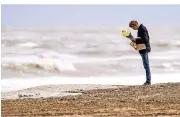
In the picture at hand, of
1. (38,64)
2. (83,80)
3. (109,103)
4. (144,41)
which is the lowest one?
(109,103)

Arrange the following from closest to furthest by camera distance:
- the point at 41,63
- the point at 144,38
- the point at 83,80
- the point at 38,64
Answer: the point at 144,38, the point at 83,80, the point at 38,64, the point at 41,63

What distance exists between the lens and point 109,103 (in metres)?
11.4

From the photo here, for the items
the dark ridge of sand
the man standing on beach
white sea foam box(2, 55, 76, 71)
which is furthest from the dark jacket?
white sea foam box(2, 55, 76, 71)

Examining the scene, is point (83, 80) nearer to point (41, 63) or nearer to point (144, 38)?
point (144, 38)

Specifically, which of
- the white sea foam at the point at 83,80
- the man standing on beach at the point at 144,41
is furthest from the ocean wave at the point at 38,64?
the man standing on beach at the point at 144,41

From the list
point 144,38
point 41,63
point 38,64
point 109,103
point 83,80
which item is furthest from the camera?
point 41,63

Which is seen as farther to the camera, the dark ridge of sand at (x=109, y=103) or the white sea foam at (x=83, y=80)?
the white sea foam at (x=83, y=80)

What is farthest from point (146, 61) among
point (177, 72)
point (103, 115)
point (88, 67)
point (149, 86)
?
point (88, 67)

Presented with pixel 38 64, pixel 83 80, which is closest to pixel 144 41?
pixel 83 80

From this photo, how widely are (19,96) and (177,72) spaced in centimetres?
889

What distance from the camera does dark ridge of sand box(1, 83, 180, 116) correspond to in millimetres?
10445

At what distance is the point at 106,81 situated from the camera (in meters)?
18.0

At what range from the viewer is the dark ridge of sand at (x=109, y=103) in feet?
34.3

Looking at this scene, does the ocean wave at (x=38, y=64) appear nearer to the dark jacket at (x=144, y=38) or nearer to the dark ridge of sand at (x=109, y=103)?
the dark jacket at (x=144, y=38)
